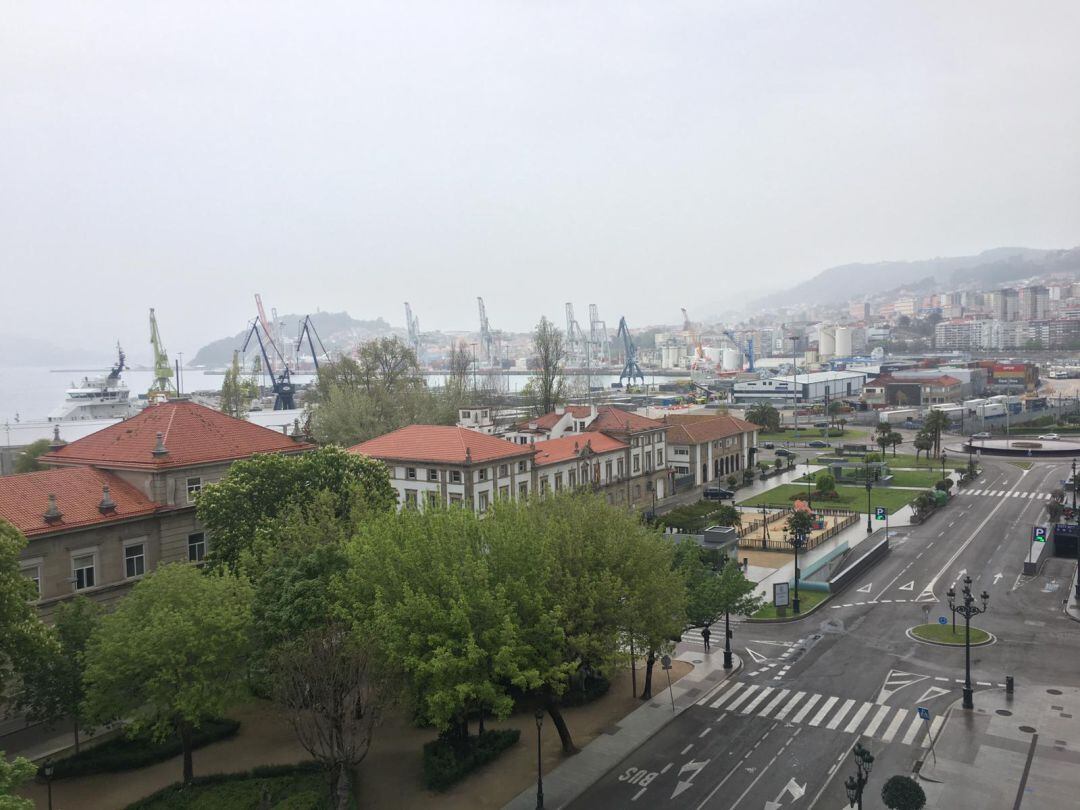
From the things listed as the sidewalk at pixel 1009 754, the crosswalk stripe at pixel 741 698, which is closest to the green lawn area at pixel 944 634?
the sidewalk at pixel 1009 754

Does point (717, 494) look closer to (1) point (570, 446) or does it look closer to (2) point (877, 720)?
(1) point (570, 446)

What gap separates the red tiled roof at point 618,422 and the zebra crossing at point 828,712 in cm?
3839

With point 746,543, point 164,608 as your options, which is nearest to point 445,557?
point 164,608

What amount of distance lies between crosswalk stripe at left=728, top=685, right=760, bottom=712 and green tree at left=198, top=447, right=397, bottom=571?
627 inches

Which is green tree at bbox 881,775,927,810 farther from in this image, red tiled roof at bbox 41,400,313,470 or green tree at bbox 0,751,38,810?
red tiled roof at bbox 41,400,313,470

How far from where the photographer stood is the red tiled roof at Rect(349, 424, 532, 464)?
2051 inches

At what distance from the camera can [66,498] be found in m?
31.7

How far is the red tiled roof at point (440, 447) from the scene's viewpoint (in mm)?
52094

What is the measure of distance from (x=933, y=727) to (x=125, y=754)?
27.3 m

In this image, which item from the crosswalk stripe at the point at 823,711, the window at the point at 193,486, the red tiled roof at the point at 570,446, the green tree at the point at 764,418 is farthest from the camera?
the green tree at the point at 764,418

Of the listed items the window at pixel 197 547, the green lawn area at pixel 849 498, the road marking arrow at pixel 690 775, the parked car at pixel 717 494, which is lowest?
the green lawn area at pixel 849 498

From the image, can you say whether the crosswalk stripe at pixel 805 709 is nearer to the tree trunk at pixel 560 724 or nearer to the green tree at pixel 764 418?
the tree trunk at pixel 560 724

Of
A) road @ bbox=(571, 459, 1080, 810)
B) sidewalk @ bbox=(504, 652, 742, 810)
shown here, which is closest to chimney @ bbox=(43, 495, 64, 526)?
sidewalk @ bbox=(504, 652, 742, 810)

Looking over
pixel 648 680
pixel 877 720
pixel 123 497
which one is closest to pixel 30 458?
pixel 123 497
